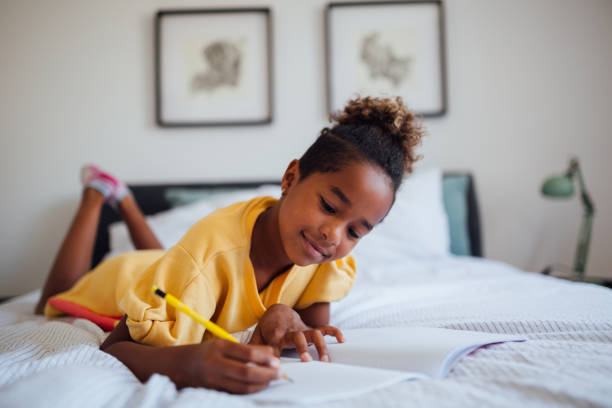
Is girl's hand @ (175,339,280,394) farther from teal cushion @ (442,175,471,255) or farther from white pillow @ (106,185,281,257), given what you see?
teal cushion @ (442,175,471,255)

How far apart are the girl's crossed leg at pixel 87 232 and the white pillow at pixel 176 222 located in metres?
0.11

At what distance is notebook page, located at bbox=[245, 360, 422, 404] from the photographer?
0.48m

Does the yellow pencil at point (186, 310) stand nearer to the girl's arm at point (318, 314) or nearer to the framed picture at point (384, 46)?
the girl's arm at point (318, 314)

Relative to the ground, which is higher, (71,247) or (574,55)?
(574,55)

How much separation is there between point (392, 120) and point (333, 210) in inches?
8.4

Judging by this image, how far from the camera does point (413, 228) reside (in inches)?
68.1

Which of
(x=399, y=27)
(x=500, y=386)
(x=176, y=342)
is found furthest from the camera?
(x=399, y=27)

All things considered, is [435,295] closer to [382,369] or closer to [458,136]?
[382,369]

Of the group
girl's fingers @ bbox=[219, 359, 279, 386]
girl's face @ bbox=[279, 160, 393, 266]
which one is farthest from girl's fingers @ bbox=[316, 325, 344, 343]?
girl's fingers @ bbox=[219, 359, 279, 386]

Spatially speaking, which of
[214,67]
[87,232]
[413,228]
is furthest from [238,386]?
[214,67]

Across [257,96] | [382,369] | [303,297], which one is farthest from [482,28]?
[382,369]

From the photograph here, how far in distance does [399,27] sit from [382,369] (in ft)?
6.30

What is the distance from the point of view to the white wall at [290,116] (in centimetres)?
212

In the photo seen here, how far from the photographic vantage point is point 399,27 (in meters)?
2.12
